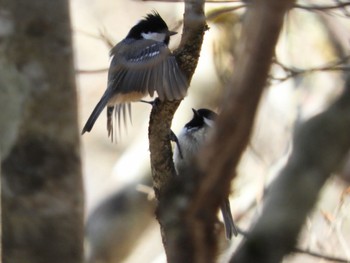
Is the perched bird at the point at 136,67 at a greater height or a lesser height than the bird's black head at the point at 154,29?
lesser

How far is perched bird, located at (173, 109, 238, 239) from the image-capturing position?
297 centimetres

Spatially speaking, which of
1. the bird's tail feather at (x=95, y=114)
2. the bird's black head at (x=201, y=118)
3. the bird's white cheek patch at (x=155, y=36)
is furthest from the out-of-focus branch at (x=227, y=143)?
the bird's black head at (x=201, y=118)

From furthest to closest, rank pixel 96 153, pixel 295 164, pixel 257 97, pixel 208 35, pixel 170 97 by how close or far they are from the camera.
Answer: pixel 96 153, pixel 208 35, pixel 170 97, pixel 295 164, pixel 257 97

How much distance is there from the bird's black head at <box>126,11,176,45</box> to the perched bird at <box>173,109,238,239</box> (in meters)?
0.31

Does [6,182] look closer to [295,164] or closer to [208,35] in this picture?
[295,164]

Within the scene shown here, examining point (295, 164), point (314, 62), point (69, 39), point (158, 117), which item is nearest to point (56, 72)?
point (69, 39)

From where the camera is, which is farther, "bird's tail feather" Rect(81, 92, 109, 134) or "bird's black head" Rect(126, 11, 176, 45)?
"bird's black head" Rect(126, 11, 176, 45)

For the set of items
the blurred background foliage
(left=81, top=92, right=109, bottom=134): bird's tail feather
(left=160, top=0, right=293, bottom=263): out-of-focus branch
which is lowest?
the blurred background foliage

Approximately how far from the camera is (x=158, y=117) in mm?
2172

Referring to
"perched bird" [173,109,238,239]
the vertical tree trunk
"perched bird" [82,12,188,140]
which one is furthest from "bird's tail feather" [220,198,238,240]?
the vertical tree trunk

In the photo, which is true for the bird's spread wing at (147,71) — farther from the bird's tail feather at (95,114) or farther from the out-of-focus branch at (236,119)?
the out-of-focus branch at (236,119)

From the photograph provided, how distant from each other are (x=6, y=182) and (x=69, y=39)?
37cm

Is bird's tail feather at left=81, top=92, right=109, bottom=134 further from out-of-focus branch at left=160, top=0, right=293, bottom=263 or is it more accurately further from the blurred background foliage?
out-of-focus branch at left=160, top=0, right=293, bottom=263

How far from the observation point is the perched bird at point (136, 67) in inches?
108
